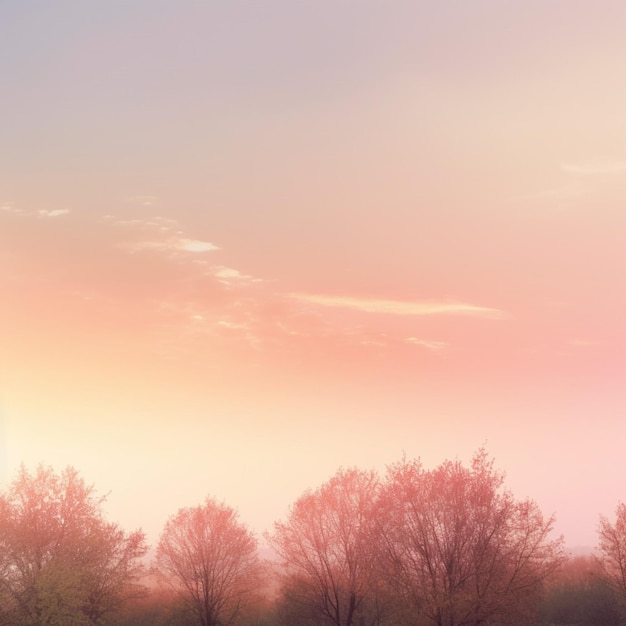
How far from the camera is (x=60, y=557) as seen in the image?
63.7m

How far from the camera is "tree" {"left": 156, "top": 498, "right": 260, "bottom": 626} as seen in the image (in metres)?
78.2

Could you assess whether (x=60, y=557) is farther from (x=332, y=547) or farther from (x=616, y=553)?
(x=616, y=553)

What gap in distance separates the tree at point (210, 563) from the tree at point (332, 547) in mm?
9817

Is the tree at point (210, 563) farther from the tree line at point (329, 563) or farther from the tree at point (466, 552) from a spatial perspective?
the tree at point (466, 552)

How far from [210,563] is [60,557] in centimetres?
2038

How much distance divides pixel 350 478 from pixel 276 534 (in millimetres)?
8972

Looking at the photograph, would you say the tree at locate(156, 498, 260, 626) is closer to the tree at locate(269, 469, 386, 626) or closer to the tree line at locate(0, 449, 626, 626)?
the tree line at locate(0, 449, 626, 626)

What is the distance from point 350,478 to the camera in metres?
69.7

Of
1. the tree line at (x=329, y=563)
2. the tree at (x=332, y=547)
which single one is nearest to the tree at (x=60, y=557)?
the tree line at (x=329, y=563)

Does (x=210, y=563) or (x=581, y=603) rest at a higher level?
(x=210, y=563)

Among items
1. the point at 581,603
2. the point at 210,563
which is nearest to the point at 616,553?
the point at 581,603

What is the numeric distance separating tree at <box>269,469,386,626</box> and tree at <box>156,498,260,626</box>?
32.2 feet

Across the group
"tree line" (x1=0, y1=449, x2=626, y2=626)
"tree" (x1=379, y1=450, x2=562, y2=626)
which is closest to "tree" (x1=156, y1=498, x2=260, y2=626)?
"tree line" (x1=0, y1=449, x2=626, y2=626)

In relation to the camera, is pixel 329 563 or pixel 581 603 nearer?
pixel 329 563
